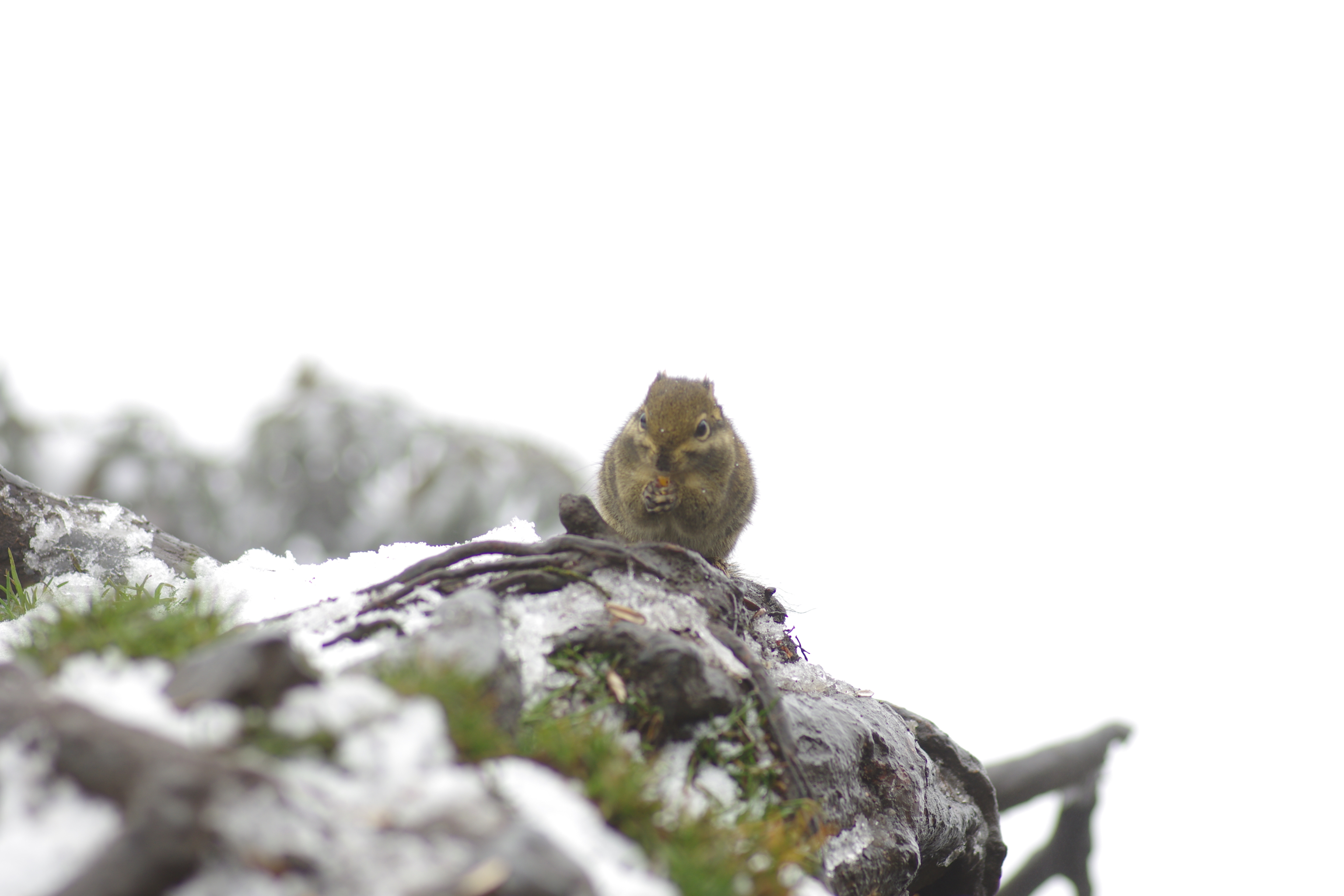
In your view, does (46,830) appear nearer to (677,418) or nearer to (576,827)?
(576,827)

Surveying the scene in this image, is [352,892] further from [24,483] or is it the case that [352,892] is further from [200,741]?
[24,483]

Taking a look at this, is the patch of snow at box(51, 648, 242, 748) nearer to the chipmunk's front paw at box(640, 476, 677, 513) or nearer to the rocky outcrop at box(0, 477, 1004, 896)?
the rocky outcrop at box(0, 477, 1004, 896)

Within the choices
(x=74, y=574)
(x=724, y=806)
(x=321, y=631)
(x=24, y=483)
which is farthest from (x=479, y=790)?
(x=24, y=483)

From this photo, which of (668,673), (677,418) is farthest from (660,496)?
(668,673)

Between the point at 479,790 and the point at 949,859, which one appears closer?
the point at 479,790

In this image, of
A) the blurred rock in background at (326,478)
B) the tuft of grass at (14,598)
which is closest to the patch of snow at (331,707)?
the tuft of grass at (14,598)
